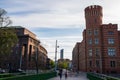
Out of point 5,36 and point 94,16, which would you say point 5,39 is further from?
point 94,16

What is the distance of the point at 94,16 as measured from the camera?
Answer: 2771 inches

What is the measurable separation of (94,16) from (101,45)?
11182 millimetres

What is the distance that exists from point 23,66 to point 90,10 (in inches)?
1343

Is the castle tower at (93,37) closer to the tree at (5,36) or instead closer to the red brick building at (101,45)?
the red brick building at (101,45)

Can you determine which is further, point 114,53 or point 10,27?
point 114,53

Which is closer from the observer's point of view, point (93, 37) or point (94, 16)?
point (93, 37)

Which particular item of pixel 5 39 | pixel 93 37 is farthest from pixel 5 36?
pixel 93 37

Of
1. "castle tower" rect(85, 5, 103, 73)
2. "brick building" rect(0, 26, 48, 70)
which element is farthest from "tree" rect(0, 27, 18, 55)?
"castle tower" rect(85, 5, 103, 73)

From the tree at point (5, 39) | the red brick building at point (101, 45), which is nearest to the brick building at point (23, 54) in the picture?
the red brick building at point (101, 45)

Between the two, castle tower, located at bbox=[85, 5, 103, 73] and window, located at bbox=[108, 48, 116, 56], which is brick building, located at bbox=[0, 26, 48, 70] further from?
window, located at bbox=[108, 48, 116, 56]

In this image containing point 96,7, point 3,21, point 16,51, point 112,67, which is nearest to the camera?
point 3,21

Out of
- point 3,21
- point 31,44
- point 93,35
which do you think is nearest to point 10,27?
point 3,21

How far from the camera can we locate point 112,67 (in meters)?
65.8

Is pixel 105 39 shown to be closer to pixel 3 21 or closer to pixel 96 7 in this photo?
pixel 96 7
